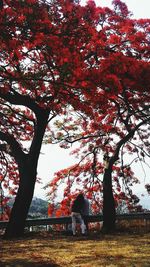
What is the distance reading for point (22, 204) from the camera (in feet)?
54.5

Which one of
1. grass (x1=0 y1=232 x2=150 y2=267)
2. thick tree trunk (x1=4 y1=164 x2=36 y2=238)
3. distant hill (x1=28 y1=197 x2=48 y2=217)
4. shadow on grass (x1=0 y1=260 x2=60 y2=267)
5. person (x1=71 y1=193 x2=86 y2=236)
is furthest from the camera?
distant hill (x1=28 y1=197 x2=48 y2=217)

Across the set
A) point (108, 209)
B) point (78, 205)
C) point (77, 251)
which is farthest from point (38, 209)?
point (77, 251)

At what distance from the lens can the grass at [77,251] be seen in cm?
941

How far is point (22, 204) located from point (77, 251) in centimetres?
579

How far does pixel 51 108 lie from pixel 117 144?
3.82 meters

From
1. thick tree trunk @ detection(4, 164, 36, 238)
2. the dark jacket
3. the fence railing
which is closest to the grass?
thick tree trunk @ detection(4, 164, 36, 238)

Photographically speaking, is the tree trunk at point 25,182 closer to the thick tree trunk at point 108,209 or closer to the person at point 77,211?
the person at point 77,211

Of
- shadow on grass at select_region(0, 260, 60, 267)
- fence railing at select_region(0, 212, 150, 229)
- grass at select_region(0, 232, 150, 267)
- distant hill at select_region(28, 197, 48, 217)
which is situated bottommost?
shadow on grass at select_region(0, 260, 60, 267)

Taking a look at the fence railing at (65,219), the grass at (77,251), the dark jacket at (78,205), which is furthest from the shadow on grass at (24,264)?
the fence railing at (65,219)

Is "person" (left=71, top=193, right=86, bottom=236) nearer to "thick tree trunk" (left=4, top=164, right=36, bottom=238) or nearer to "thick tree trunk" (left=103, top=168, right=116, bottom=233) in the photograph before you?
"thick tree trunk" (left=4, top=164, right=36, bottom=238)

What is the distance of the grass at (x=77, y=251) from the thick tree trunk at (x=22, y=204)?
0.83 metres

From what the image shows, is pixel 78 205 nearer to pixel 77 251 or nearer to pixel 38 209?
pixel 77 251

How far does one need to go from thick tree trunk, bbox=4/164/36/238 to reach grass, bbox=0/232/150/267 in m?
0.83

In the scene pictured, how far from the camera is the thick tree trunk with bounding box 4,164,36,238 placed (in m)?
16.2
